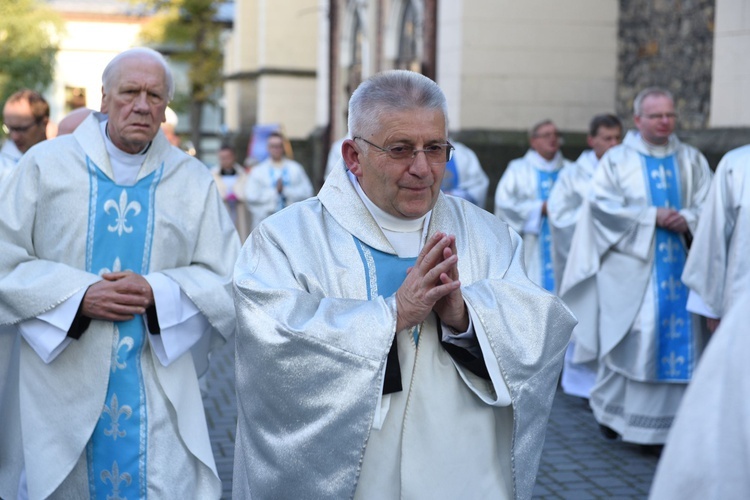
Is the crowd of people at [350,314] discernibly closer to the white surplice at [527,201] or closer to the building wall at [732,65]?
the white surplice at [527,201]

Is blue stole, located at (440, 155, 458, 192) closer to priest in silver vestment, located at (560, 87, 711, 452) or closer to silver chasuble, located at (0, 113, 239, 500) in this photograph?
priest in silver vestment, located at (560, 87, 711, 452)

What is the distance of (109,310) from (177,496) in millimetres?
704

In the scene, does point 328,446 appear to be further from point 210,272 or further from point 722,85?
point 722,85

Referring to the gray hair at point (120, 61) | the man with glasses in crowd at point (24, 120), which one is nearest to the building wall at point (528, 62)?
the man with glasses in crowd at point (24, 120)

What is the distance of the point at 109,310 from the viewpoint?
3871mm

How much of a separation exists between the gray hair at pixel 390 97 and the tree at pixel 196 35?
2487 centimetres

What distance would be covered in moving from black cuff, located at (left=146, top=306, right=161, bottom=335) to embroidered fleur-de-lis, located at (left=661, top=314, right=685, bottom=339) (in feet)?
11.8

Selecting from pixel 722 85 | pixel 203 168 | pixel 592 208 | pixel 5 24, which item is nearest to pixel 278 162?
pixel 722 85

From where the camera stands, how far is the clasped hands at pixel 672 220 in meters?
6.45

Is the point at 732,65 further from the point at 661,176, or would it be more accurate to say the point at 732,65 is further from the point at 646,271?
the point at 646,271

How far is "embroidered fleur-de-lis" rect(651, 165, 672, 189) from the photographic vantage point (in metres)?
6.67

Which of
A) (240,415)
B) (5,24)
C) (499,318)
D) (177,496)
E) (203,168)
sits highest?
(5,24)

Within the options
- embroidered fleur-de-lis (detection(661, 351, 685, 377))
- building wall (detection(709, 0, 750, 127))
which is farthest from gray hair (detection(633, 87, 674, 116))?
building wall (detection(709, 0, 750, 127))

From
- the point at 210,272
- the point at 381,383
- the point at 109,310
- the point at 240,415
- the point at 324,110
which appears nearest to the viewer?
the point at 381,383
